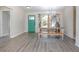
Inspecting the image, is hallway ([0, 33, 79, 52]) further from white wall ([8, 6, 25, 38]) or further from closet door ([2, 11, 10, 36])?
closet door ([2, 11, 10, 36])

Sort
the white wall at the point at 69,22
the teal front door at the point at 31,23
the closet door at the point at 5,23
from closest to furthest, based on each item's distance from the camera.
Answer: the white wall at the point at 69,22
the closet door at the point at 5,23
the teal front door at the point at 31,23

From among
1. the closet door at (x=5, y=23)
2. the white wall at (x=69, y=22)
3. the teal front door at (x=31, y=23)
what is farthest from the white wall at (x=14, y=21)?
the white wall at (x=69, y=22)

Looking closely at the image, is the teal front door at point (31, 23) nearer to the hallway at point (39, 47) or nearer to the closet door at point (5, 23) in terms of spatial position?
the closet door at point (5, 23)

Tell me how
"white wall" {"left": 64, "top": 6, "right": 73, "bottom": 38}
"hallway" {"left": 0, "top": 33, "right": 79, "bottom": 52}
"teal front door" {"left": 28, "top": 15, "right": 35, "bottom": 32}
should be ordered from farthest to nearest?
1. "teal front door" {"left": 28, "top": 15, "right": 35, "bottom": 32}
2. "white wall" {"left": 64, "top": 6, "right": 73, "bottom": 38}
3. "hallway" {"left": 0, "top": 33, "right": 79, "bottom": 52}

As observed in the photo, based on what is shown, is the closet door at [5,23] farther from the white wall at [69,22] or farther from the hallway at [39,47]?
the white wall at [69,22]

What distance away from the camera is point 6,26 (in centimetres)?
952

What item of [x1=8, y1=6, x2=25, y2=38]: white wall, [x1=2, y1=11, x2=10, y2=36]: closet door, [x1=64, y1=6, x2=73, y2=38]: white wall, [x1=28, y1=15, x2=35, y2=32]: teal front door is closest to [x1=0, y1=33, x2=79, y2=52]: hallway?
[x1=8, y1=6, x2=25, y2=38]: white wall

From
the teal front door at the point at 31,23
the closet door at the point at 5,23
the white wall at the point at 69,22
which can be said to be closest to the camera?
the white wall at the point at 69,22

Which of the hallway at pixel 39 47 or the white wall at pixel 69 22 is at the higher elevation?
the white wall at pixel 69 22

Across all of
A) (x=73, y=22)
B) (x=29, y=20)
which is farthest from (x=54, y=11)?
(x=73, y=22)

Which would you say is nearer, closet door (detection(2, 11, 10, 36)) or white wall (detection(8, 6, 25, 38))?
white wall (detection(8, 6, 25, 38))

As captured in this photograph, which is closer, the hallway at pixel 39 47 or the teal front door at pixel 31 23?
the hallway at pixel 39 47

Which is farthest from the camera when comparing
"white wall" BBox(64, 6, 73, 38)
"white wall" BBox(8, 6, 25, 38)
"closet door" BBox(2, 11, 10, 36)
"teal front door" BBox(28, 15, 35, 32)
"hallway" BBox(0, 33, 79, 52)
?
"teal front door" BBox(28, 15, 35, 32)
